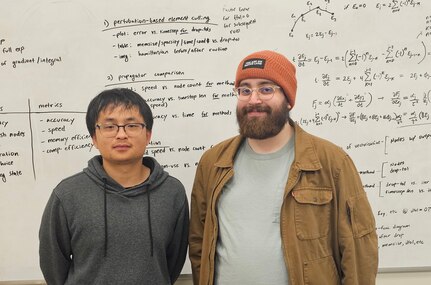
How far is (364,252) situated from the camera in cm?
147

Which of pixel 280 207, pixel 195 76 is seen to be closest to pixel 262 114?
pixel 280 207

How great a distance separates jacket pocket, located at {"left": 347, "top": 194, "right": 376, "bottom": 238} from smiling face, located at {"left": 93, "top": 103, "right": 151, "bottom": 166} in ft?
2.66

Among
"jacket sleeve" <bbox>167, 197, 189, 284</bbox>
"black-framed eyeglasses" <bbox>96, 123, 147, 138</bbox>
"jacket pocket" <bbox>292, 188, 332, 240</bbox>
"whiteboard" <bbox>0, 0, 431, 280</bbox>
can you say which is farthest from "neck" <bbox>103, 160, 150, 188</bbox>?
"jacket pocket" <bbox>292, 188, 332, 240</bbox>

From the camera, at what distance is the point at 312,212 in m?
1.45

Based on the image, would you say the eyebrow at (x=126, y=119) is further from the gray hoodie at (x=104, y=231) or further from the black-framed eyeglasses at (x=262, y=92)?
the black-framed eyeglasses at (x=262, y=92)

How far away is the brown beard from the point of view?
1.49 m

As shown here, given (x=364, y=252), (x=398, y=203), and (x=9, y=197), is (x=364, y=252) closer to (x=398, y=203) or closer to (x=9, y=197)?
(x=398, y=203)

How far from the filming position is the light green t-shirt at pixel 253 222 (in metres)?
1.43

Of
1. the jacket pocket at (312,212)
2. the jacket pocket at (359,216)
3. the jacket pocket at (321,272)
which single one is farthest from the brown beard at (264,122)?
the jacket pocket at (321,272)

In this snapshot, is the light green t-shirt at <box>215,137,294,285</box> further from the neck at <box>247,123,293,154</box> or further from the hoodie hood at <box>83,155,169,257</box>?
the hoodie hood at <box>83,155,169,257</box>

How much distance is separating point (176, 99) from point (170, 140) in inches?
8.1

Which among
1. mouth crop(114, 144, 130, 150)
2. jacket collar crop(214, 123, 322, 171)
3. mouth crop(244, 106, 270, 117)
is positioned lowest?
jacket collar crop(214, 123, 322, 171)

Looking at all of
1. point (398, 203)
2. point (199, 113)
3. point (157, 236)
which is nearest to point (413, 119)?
point (398, 203)

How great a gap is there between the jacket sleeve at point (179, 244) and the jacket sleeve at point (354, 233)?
62cm
